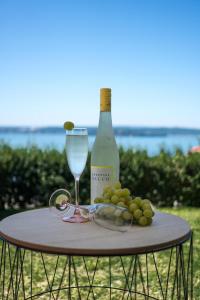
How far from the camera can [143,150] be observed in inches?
244

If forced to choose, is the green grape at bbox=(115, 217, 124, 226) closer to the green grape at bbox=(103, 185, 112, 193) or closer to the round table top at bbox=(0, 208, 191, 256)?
the round table top at bbox=(0, 208, 191, 256)

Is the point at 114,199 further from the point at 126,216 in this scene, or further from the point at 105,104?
the point at 105,104

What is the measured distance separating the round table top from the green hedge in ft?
12.1

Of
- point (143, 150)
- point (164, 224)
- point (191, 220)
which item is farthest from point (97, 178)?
point (143, 150)

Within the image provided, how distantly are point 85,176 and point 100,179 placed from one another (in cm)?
362

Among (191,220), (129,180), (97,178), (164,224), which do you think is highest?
(97,178)

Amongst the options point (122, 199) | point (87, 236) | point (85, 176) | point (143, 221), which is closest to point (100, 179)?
point (122, 199)

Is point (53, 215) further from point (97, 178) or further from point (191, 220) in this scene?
point (191, 220)

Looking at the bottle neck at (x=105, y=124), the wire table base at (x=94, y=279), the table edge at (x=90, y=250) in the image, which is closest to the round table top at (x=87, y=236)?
the table edge at (x=90, y=250)

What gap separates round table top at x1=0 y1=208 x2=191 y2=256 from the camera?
1398mm

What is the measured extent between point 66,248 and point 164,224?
56 cm

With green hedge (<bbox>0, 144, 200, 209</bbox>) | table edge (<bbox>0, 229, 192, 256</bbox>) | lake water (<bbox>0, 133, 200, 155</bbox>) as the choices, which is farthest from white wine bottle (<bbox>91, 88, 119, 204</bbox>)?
lake water (<bbox>0, 133, 200, 155</bbox>)

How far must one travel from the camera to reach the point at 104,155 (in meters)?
2.11

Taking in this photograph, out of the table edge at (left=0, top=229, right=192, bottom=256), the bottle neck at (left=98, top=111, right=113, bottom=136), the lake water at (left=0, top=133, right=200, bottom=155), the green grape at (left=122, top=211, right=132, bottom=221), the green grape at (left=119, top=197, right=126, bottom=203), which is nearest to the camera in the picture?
the table edge at (left=0, top=229, right=192, bottom=256)
